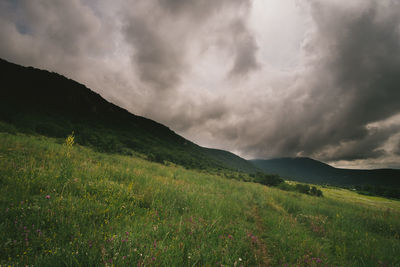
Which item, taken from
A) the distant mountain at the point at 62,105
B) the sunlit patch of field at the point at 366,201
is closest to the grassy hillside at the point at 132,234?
the sunlit patch of field at the point at 366,201

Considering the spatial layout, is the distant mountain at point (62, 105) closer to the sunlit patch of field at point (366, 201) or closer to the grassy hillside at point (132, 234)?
the sunlit patch of field at point (366, 201)

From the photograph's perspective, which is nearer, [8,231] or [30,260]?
[30,260]

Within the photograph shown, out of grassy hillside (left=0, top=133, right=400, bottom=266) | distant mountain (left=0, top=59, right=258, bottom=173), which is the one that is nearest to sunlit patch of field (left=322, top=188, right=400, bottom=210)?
grassy hillside (left=0, top=133, right=400, bottom=266)

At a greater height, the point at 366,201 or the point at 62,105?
the point at 62,105

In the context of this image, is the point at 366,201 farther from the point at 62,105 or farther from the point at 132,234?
the point at 62,105

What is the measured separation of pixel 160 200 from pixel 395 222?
461 inches

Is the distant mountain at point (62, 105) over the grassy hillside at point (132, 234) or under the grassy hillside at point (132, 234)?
over

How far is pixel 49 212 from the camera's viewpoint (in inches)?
117

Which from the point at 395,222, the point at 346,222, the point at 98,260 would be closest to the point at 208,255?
the point at 98,260

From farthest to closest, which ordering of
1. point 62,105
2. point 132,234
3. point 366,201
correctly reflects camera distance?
point 62,105 → point 366,201 → point 132,234

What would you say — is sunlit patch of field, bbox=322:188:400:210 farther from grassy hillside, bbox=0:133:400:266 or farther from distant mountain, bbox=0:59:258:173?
distant mountain, bbox=0:59:258:173

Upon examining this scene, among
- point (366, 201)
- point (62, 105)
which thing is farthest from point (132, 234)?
point (62, 105)

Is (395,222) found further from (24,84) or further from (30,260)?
(24,84)

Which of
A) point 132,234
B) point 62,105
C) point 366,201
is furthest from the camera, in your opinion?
point 62,105
